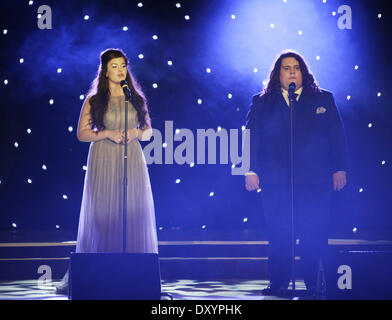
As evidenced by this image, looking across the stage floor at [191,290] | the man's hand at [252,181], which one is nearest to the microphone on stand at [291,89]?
the man's hand at [252,181]

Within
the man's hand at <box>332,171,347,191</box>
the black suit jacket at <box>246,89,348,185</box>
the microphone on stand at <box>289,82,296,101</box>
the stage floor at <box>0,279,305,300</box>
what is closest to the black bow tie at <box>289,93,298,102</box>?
the microphone on stand at <box>289,82,296,101</box>

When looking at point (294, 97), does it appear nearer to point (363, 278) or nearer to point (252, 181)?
point (252, 181)

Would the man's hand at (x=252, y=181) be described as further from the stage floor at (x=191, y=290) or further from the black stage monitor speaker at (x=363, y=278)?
the black stage monitor speaker at (x=363, y=278)

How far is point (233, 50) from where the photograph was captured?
7383mm

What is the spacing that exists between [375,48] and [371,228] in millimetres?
1817

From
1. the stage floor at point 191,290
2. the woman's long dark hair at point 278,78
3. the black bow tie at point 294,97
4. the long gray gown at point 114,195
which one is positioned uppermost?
the woman's long dark hair at point 278,78

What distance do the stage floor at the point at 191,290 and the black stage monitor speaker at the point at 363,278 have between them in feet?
2.59

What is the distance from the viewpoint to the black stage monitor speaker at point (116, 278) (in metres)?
3.57

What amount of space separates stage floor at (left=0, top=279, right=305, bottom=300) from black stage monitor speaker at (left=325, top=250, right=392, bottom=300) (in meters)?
0.79

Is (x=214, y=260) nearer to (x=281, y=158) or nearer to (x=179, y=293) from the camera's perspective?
(x=179, y=293)

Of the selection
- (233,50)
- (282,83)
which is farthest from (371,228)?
(282,83)

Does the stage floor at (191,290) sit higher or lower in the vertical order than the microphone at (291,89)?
lower

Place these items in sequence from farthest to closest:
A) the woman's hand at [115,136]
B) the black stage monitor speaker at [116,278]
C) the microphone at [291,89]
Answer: the woman's hand at [115,136], the microphone at [291,89], the black stage monitor speaker at [116,278]

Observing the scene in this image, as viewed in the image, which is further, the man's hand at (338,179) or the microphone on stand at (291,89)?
the man's hand at (338,179)
